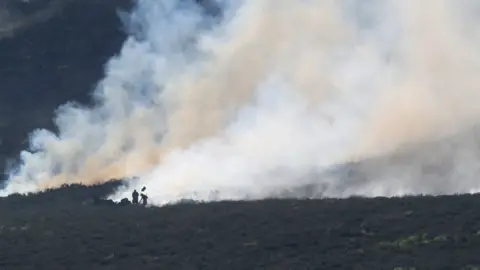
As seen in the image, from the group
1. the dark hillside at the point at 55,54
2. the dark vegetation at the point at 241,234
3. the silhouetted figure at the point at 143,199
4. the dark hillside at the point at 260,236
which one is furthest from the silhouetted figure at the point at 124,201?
the dark hillside at the point at 55,54

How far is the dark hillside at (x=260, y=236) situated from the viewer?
69188 mm

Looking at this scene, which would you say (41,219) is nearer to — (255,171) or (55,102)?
(255,171)

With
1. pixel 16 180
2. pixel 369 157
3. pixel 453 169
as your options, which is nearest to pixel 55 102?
pixel 16 180

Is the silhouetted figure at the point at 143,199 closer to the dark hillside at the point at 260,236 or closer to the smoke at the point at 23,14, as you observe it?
the dark hillside at the point at 260,236

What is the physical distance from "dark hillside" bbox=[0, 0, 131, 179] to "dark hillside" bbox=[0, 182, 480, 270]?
6175 centimetres

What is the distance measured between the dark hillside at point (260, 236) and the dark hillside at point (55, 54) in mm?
61752

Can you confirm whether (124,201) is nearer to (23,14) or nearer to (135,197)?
(135,197)

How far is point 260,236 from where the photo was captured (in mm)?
77812

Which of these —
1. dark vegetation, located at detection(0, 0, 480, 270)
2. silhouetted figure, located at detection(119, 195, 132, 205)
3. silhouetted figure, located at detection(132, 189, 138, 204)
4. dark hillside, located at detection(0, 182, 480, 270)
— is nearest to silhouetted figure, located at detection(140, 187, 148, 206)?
silhouetted figure, located at detection(132, 189, 138, 204)

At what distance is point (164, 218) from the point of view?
89875 millimetres

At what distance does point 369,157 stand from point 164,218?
32543 millimetres

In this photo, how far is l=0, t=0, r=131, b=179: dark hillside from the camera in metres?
157

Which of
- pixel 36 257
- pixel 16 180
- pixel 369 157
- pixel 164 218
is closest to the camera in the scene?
pixel 36 257

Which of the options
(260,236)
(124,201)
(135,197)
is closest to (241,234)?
(260,236)
